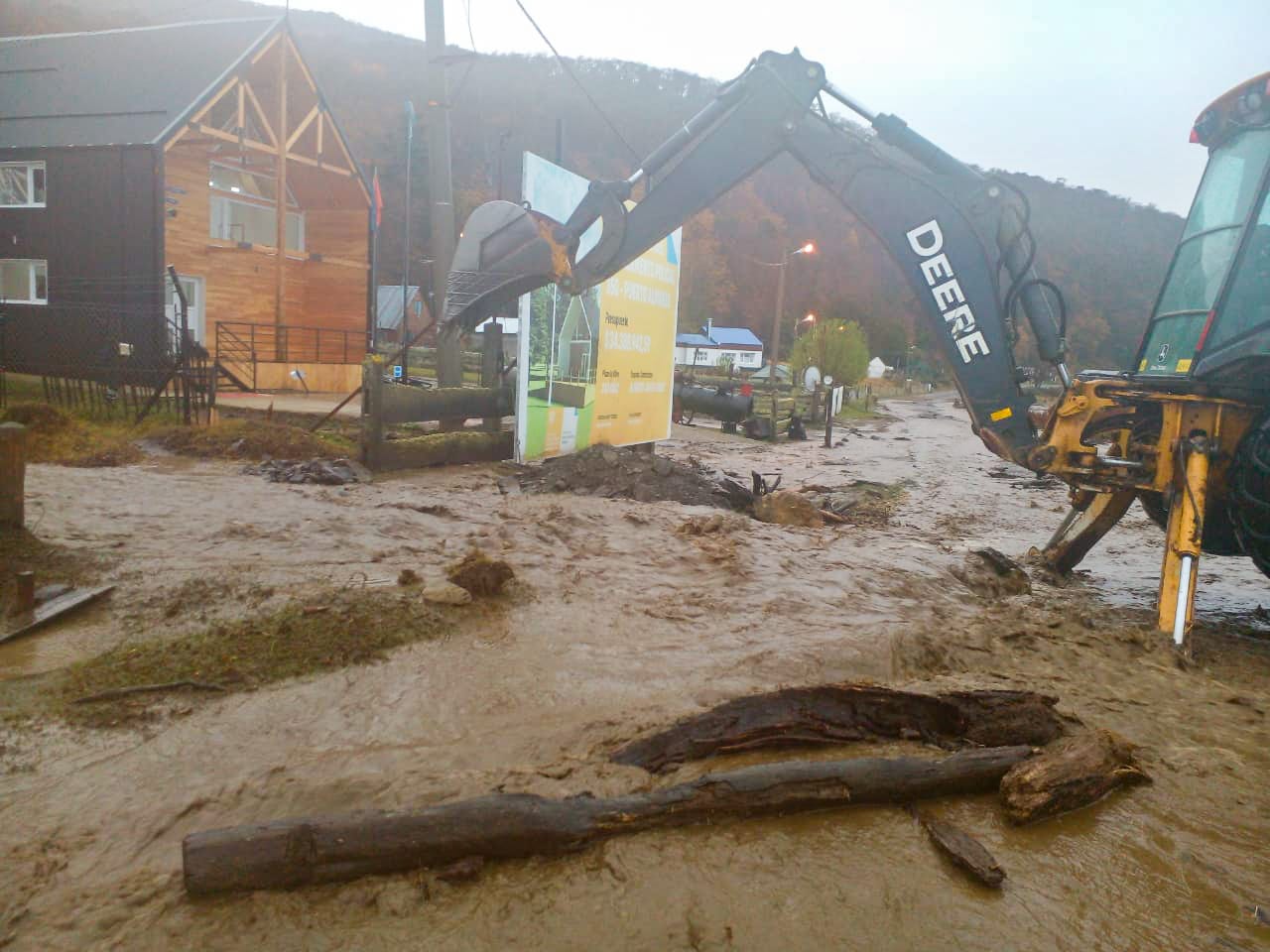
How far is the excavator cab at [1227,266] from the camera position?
587cm

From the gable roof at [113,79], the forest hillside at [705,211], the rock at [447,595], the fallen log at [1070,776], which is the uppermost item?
the forest hillside at [705,211]

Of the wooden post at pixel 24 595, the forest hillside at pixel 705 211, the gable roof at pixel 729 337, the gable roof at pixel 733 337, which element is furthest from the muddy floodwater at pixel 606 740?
the gable roof at pixel 733 337

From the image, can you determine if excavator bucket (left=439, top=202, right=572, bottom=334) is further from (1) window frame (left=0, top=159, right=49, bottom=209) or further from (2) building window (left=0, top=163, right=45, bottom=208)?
(2) building window (left=0, top=163, right=45, bottom=208)

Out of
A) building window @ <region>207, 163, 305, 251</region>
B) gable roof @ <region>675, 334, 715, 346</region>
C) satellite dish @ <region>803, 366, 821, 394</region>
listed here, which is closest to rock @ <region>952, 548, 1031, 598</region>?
building window @ <region>207, 163, 305, 251</region>

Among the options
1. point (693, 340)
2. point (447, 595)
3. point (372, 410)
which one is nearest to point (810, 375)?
point (693, 340)

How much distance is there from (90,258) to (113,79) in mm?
5570

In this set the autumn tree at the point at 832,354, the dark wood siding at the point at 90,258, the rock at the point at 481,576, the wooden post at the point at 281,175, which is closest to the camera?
the rock at the point at 481,576

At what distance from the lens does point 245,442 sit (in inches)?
441

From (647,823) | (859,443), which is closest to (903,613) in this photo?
(647,823)

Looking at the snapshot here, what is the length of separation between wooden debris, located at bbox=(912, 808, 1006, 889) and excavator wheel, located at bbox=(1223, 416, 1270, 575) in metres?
3.89

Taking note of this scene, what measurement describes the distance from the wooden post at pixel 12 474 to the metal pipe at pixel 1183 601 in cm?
775

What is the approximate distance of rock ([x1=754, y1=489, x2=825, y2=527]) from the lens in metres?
9.45

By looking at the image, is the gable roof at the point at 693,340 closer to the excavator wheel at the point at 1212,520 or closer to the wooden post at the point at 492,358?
the wooden post at the point at 492,358

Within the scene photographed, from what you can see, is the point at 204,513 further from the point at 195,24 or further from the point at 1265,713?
the point at 195,24
